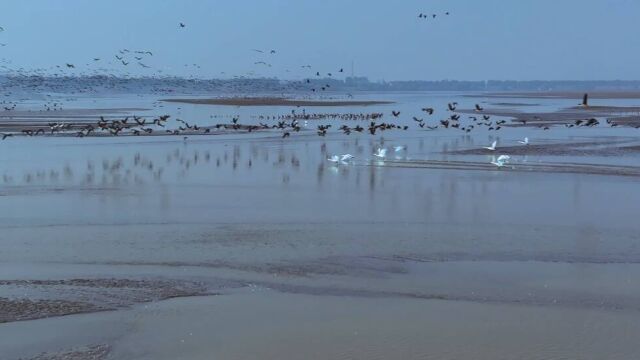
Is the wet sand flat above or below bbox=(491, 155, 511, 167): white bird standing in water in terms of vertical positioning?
above

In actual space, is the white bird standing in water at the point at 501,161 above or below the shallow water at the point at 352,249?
below

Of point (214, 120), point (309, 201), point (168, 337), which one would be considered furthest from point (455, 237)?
point (214, 120)

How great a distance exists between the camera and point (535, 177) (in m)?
20.4

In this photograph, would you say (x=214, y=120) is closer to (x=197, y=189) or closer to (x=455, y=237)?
(x=197, y=189)

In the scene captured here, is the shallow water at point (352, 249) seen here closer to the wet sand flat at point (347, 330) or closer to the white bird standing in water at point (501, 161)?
the wet sand flat at point (347, 330)

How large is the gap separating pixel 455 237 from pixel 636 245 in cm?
246

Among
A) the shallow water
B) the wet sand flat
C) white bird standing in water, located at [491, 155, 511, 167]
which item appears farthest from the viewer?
white bird standing in water, located at [491, 155, 511, 167]

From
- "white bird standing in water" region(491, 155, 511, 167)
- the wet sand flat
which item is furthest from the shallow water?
"white bird standing in water" region(491, 155, 511, 167)

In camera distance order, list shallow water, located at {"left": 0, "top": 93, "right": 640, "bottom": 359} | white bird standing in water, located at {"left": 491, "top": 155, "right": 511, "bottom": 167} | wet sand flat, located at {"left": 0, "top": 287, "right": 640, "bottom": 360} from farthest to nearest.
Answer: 1. white bird standing in water, located at {"left": 491, "top": 155, "right": 511, "bottom": 167}
2. shallow water, located at {"left": 0, "top": 93, "right": 640, "bottom": 359}
3. wet sand flat, located at {"left": 0, "top": 287, "right": 640, "bottom": 360}

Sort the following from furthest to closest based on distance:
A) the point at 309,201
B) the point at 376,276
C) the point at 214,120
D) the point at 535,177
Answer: the point at 214,120, the point at 535,177, the point at 309,201, the point at 376,276

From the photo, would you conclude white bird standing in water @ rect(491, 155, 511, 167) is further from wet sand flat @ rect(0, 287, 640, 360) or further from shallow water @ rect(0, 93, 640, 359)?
wet sand flat @ rect(0, 287, 640, 360)

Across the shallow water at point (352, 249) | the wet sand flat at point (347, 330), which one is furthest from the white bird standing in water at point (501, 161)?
the wet sand flat at point (347, 330)

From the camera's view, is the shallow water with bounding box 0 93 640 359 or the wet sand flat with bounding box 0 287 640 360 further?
the shallow water with bounding box 0 93 640 359

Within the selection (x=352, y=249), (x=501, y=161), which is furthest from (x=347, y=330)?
(x=501, y=161)
